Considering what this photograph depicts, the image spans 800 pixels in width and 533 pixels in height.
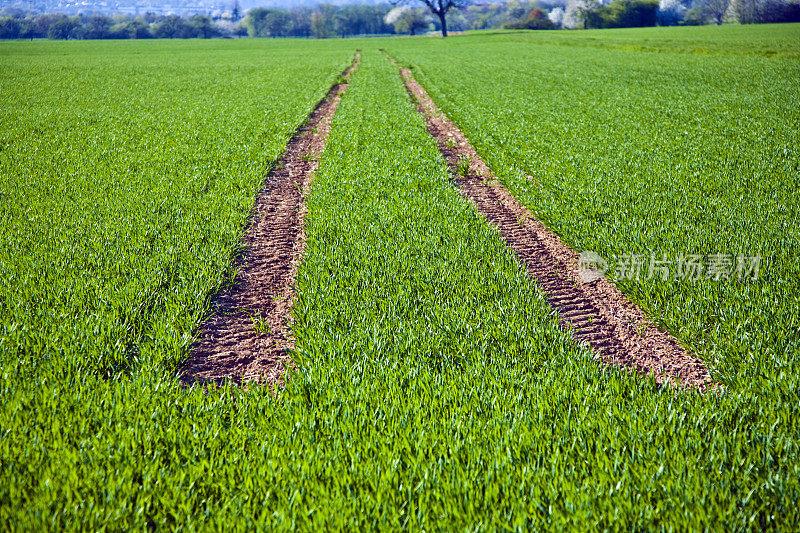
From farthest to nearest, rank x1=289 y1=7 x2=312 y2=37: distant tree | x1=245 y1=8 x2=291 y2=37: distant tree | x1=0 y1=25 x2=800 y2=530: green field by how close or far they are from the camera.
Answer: x1=245 y1=8 x2=291 y2=37: distant tree
x1=289 y1=7 x2=312 y2=37: distant tree
x1=0 y1=25 x2=800 y2=530: green field

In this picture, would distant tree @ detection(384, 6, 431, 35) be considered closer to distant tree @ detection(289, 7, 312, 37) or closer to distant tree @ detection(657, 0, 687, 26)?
distant tree @ detection(289, 7, 312, 37)

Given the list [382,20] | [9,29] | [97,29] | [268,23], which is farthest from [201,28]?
[382,20]

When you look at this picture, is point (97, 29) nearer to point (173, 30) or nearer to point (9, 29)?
point (173, 30)

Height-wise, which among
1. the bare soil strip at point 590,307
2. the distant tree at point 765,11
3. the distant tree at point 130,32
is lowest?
the bare soil strip at point 590,307

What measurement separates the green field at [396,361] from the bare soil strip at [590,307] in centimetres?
18

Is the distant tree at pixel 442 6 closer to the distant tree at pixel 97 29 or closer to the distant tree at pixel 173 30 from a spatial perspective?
the distant tree at pixel 173 30

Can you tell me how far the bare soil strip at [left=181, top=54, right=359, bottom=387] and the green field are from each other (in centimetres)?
21

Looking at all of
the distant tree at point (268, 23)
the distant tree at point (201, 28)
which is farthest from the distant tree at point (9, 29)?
the distant tree at point (268, 23)

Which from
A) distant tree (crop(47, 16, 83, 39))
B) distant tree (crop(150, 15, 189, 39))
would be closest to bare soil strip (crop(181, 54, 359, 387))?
distant tree (crop(150, 15, 189, 39))

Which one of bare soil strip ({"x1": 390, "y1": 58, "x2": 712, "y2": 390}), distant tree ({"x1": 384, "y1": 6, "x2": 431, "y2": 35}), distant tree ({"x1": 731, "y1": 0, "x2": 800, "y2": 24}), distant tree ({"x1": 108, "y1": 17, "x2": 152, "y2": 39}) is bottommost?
bare soil strip ({"x1": 390, "y1": 58, "x2": 712, "y2": 390})

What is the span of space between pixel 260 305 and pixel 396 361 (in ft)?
7.06

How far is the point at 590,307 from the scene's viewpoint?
16.5 feet

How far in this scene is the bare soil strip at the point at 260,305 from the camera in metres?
4.11

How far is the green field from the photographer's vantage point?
257cm
